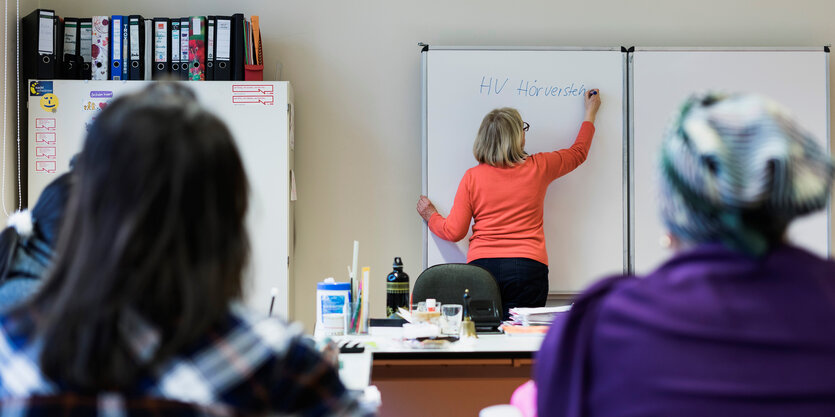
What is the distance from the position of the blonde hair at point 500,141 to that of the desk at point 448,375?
1.36 metres

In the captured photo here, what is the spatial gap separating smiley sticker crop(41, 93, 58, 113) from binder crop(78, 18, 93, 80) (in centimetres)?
17

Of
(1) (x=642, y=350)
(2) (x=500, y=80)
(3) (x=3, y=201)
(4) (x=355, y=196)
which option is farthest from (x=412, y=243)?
(1) (x=642, y=350)

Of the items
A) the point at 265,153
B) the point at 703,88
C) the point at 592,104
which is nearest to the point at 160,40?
the point at 265,153

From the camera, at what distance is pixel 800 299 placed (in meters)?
Result: 0.96

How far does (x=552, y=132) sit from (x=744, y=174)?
10.6 feet

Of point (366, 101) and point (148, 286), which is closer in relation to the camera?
point (148, 286)

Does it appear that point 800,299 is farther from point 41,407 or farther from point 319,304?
point 319,304

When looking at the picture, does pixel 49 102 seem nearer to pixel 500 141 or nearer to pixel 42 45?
pixel 42 45

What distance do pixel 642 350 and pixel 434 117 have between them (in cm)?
318

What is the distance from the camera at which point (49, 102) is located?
371cm

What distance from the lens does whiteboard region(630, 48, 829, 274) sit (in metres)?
4.12

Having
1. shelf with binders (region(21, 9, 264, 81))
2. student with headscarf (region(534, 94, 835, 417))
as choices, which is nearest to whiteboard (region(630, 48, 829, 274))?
shelf with binders (region(21, 9, 264, 81))

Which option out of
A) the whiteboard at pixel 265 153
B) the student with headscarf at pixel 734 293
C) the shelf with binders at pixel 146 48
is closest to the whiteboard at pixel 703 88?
the whiteboard at pixel 265 153

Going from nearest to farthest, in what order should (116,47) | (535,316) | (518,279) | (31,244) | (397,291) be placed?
1. (31,244)
2. (535,316)
3. (397,291)
4. (518,279)
5. (116,47)
